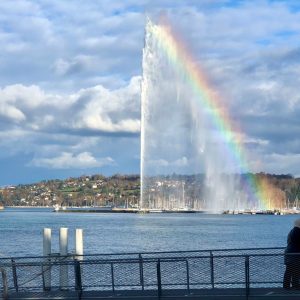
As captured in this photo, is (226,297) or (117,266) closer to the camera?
(226,297)

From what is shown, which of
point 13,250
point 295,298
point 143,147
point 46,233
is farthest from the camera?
point 143,147

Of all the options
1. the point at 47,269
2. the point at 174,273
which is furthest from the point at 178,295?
the point at 47,269

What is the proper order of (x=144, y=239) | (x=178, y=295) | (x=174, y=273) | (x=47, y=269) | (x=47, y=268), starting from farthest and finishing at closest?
(x=144, y=239)
(x=47, y=268)
(x=174, y=273)
(x=47, y=269)
(x=178, y=295)

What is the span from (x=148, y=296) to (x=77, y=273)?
1925 millimetres

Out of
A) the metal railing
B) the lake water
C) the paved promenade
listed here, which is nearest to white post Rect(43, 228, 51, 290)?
the metal railing

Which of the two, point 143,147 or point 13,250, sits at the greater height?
point 143,147

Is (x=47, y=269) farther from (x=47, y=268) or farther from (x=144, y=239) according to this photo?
(x=144, y=239)

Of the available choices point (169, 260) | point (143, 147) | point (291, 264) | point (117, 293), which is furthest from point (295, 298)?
point (143, 147)

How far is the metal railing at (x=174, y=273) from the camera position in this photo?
61.1 ft

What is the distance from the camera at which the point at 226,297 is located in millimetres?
18375

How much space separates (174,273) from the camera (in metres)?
20.6

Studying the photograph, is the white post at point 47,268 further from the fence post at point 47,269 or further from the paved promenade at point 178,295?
the paved promenade at point 178,295

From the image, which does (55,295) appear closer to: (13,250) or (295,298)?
(295,298)

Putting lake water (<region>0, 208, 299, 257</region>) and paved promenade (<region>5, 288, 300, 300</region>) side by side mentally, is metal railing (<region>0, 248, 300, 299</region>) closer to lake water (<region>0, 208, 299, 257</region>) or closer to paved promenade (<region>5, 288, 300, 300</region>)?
paved promenade (<region>5, 288, 300, 300</region>)
